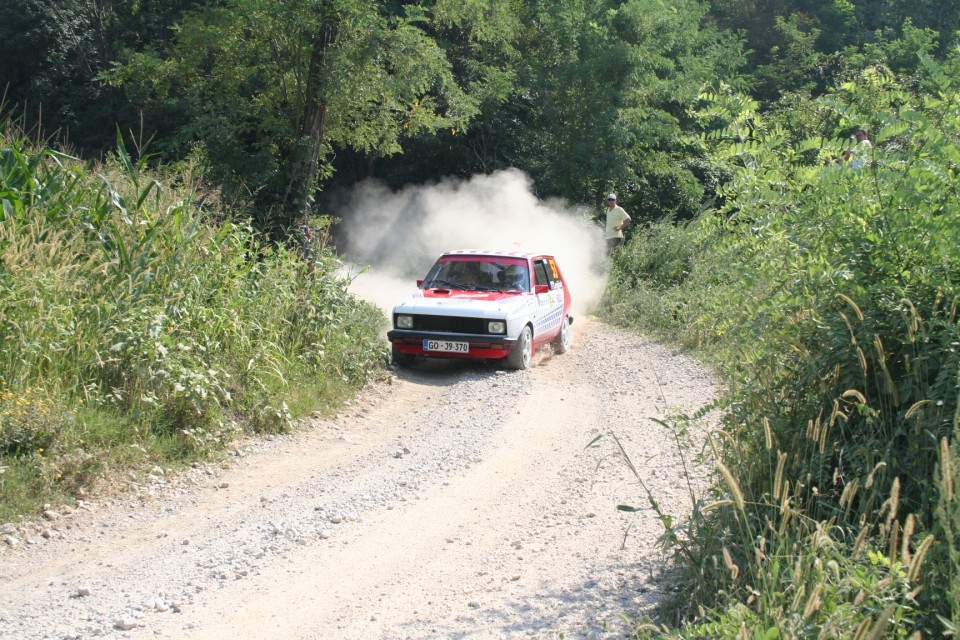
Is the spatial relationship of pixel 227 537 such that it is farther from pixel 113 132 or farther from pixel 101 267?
pixel 113 132

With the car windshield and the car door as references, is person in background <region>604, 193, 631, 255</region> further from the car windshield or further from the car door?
the car windshield

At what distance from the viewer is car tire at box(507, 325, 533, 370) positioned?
12734mm

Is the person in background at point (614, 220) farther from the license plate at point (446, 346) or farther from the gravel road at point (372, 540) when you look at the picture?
the gravel road at point (372, 540)

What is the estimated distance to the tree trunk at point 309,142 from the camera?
54.6 feet

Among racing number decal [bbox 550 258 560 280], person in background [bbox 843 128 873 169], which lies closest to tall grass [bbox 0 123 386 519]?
racing number decal [bbox 550 258 560 280]

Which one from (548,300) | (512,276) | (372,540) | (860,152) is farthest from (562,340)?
(860,152)

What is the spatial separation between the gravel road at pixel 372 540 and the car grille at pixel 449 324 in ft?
7.86

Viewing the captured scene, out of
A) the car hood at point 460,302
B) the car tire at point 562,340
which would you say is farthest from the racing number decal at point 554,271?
the car hood at point 460,302

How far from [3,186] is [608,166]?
18570 millimetres

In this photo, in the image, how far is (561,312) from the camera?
1474 centimetres

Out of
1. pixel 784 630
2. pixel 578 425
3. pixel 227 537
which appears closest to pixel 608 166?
pixel 578 425

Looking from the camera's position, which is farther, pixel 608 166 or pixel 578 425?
pixel 608 166

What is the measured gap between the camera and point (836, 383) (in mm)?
5285

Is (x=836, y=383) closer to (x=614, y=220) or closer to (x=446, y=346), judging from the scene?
(x=446, y=346)
